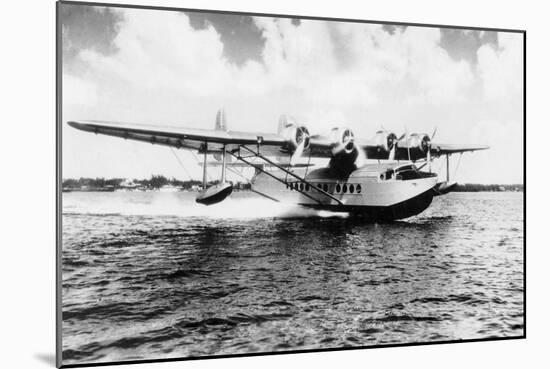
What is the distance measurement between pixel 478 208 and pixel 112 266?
3.45m

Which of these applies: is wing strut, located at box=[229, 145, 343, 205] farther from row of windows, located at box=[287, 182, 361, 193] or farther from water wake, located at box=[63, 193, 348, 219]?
water wake, located at box=[63, 193, 348, 219]

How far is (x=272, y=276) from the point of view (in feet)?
17.6

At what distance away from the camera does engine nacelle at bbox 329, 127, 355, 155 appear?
562 cm

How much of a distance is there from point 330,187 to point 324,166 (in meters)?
0.22

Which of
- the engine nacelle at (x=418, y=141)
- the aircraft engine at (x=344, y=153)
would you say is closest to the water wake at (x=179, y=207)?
the aircraft engine at (x=344, y=153)

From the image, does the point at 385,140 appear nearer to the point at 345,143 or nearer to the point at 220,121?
the point at 345,143

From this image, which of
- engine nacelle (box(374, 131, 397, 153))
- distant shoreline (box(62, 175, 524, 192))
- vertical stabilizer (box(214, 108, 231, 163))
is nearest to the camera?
distant shoreline (box(62, 175, 524, 192))

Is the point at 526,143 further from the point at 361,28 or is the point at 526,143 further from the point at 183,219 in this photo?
the point at 183,219

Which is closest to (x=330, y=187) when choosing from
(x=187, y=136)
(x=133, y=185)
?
(x=187, y=136)

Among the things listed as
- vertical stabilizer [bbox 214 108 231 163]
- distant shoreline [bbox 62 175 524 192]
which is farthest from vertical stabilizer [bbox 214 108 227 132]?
distant shoreline [bbox 62 175 524 192]

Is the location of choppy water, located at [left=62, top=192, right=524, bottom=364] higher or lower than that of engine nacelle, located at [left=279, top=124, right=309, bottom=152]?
lower

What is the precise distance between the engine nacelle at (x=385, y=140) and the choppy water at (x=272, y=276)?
745 millimetres

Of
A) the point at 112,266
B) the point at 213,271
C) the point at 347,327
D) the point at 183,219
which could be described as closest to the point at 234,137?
the point at 183,219

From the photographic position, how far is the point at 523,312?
6043 millimetres
